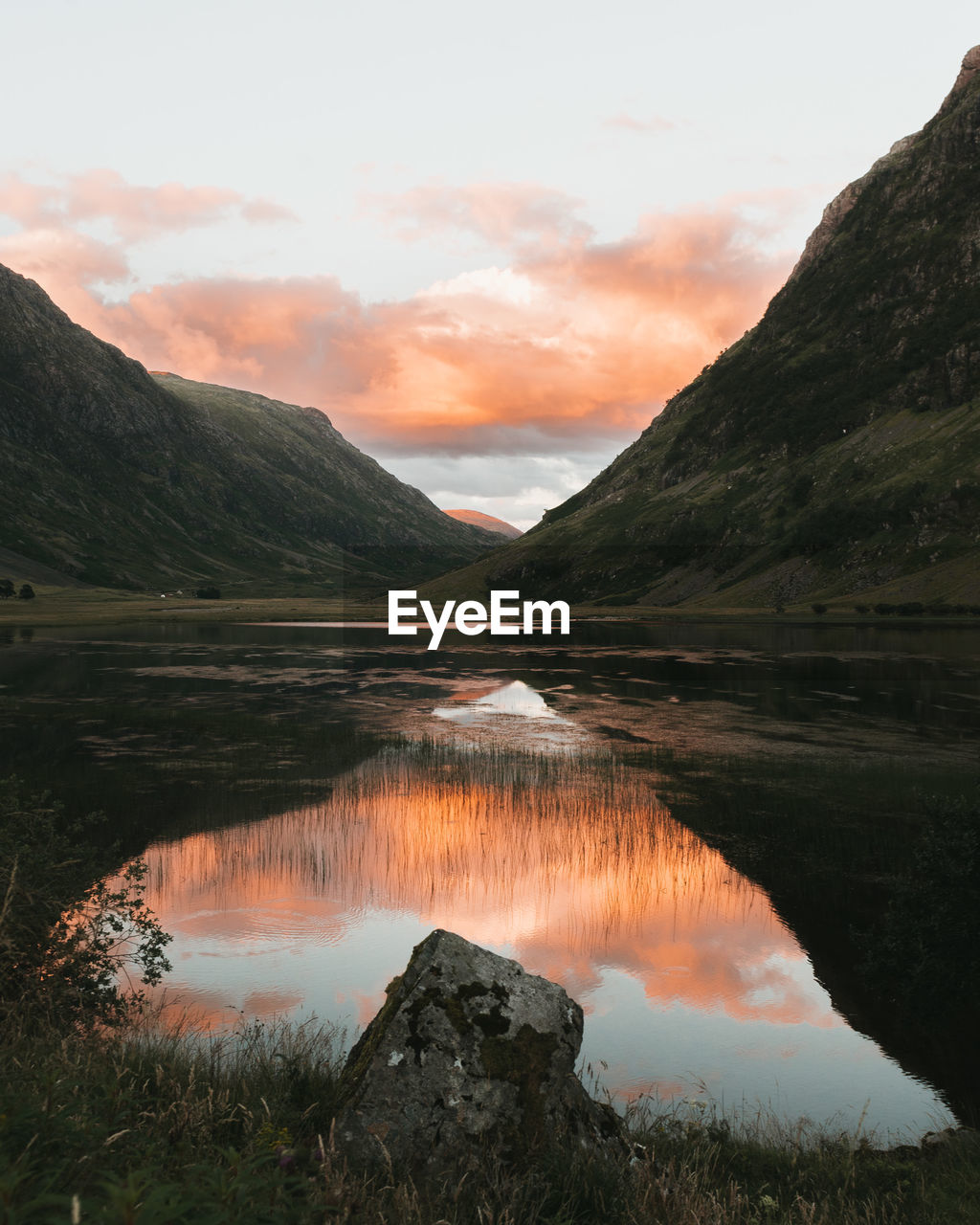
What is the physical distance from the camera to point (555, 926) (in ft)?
65.3

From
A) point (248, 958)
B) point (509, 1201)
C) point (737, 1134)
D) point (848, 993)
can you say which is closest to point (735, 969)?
point (848, 993)

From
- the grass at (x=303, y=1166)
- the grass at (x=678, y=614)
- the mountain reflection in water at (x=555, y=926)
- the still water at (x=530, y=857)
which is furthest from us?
the grass at (x=678, y=614)

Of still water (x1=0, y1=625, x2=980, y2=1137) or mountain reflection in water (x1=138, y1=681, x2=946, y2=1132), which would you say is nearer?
mountain reflection in water (x1=138, y1=681, x2=946, y2=1132)

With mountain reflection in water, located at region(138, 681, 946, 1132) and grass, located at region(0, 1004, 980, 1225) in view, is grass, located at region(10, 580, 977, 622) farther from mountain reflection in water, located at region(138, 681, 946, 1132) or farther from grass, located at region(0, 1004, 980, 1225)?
grass, located at region(0, 1004, 980, 1225)

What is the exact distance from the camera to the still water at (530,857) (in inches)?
582

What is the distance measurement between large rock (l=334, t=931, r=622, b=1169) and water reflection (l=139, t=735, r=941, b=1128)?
14.1 feet

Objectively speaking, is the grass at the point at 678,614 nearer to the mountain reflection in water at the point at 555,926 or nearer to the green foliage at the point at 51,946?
the mountain reflection in water at the point at 555,926

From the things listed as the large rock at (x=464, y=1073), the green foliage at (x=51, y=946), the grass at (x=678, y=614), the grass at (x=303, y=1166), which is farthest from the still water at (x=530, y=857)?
the grass at (x=678, y=614)

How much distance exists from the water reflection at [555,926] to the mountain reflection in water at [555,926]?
0.05 m

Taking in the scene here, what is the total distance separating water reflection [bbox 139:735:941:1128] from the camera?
14156 millimetres

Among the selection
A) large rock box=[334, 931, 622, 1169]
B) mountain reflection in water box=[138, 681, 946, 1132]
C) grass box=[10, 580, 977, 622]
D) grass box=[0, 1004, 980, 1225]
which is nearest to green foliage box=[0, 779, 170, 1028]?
grass box=[0, 1004, 980, 1225]

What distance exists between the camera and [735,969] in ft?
58.0

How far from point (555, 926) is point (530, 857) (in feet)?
16.8

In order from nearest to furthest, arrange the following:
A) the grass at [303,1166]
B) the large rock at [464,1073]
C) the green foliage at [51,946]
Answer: the grass at [303,1166], the large rock at [464,1073], the green foliage at [51,946]
